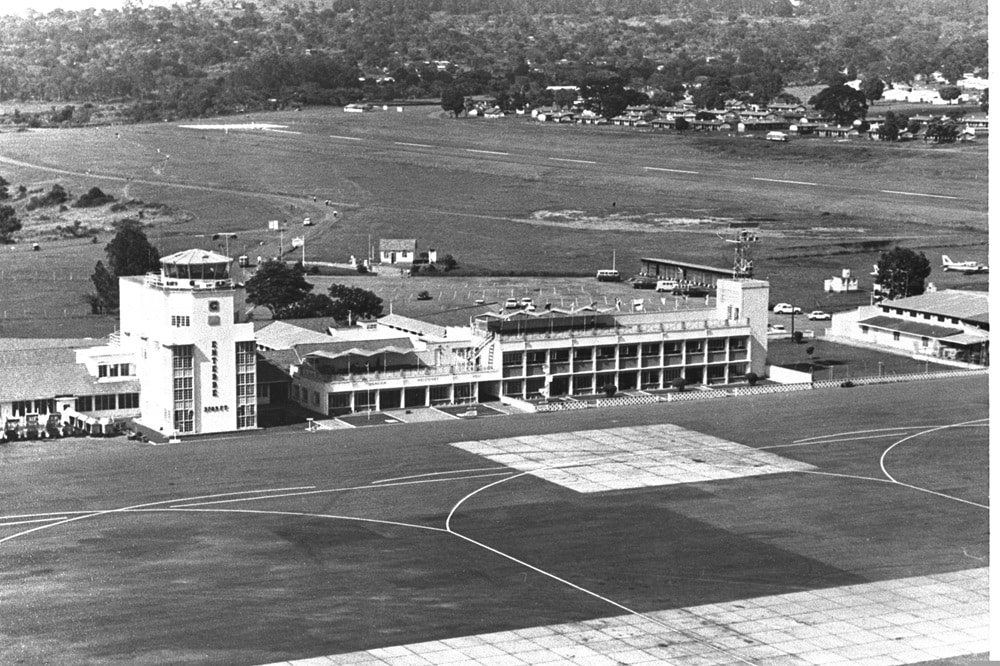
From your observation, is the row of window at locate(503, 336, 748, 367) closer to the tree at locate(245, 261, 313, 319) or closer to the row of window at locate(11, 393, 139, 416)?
the row of window at locate(11, 393, 139, 416)

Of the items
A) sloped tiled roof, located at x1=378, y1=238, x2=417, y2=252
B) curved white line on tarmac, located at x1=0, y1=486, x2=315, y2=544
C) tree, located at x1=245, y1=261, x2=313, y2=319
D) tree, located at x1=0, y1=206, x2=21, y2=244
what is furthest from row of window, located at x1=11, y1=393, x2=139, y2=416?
tree, located at x1=0, y1=206, x2=21, y2=244

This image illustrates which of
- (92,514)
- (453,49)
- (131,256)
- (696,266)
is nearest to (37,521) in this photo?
(92,514)

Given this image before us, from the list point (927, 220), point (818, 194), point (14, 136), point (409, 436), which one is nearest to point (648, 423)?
point (409, 436)

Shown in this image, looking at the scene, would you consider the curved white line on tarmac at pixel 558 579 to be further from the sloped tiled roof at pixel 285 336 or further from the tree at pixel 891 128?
the tree at pixel 891 128

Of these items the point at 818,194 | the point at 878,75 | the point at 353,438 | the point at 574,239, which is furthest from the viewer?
the point at 878,75

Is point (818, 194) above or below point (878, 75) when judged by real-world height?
below

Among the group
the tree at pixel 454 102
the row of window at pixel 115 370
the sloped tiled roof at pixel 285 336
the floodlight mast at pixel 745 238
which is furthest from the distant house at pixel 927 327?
the tree at pixel 454 102

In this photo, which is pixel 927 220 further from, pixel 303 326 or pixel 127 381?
pixel 127 381
